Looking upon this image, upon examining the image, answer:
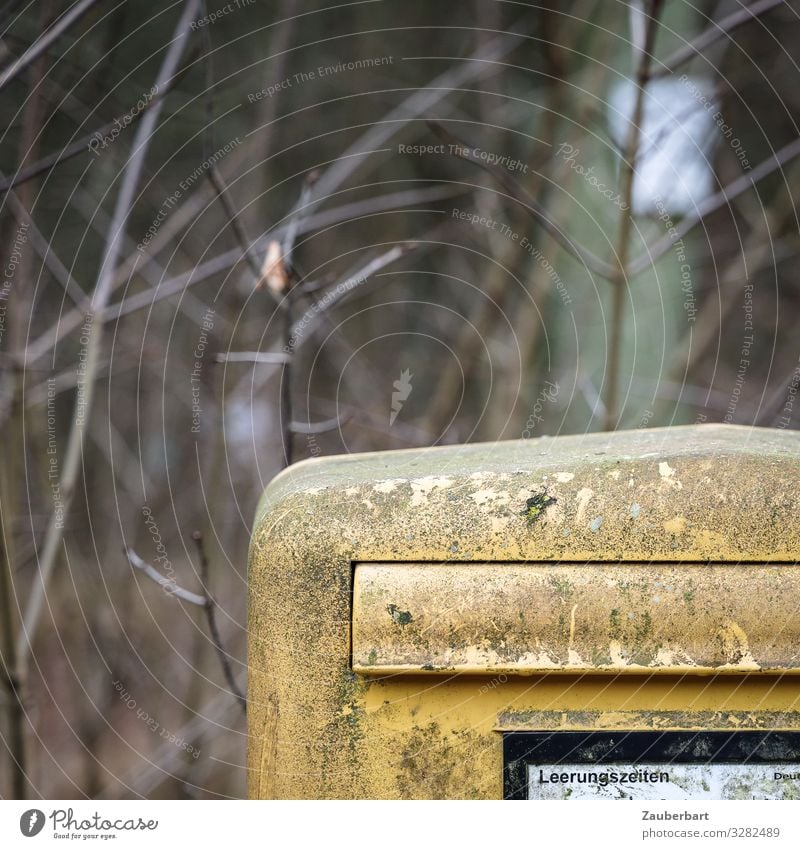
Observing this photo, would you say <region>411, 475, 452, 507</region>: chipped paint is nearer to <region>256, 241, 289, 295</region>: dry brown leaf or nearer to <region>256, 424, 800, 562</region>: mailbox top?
<region>256, 424, 800, 562</region>: mailbox top

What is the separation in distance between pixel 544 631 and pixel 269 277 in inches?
41.2

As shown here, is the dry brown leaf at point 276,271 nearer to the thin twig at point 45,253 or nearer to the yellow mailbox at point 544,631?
the thin twig at point 45,253

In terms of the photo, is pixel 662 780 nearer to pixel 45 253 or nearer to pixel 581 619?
pixel 581 619

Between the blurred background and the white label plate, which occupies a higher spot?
the blurred background

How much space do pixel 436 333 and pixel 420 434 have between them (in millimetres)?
1447

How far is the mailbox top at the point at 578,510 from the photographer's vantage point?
877mm

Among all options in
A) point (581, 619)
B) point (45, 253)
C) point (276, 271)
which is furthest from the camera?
point (45, 253)

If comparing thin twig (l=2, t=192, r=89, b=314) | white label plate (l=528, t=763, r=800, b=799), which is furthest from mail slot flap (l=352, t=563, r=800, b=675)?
thin twig (l=2, t=192, r=89, b=314)

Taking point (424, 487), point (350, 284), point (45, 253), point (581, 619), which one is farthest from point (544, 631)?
point (45, 253)

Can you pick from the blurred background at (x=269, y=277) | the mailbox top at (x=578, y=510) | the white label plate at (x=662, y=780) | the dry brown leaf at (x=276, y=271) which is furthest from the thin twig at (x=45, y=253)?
the white label plate at (x=662, y=780)

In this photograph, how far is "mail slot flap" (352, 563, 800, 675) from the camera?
2.84ft

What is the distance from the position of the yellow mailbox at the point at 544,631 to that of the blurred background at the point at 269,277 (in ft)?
2.68

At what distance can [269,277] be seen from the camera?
1675 mm

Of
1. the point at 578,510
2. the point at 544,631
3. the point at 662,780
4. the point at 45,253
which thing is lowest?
the point at 662,780
